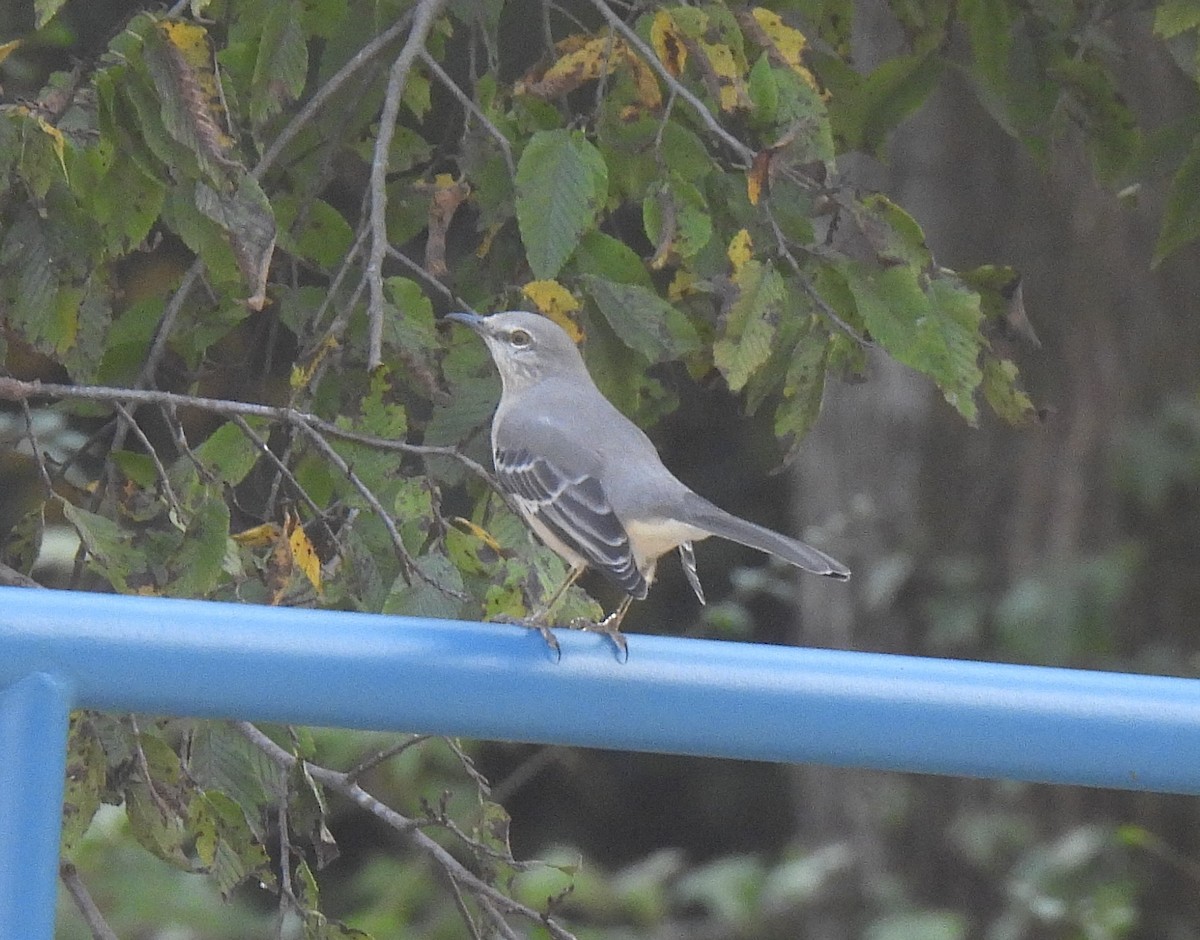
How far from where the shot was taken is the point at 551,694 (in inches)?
66.9

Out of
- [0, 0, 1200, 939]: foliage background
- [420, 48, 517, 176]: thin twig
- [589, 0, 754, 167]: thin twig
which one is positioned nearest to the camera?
[0, 0, 1200, 939]: foliage background

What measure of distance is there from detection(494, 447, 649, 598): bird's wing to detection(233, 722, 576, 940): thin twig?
510 millimetres

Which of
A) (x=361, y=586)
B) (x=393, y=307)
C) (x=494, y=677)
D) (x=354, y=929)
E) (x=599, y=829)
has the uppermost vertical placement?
(x=494, y=677)

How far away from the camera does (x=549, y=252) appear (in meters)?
2.68

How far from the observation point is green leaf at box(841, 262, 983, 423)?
2682mm

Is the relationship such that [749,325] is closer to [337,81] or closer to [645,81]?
[645,81]

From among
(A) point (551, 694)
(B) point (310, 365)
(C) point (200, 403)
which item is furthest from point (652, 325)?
(A) point (551, 694)

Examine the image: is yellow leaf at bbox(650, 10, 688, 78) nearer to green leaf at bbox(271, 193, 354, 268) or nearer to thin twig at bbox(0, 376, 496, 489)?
green leaf at bbox(271, 193, 354, 268)

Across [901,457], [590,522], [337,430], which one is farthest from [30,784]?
[901,457]

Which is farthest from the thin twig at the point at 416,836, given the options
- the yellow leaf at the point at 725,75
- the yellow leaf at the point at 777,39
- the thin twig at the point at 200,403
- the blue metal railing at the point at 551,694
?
the yellow leaf at the point at 777,39

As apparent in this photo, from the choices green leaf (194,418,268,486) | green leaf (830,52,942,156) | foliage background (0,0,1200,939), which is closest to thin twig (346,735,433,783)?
foliage background (0,0,1200,939)

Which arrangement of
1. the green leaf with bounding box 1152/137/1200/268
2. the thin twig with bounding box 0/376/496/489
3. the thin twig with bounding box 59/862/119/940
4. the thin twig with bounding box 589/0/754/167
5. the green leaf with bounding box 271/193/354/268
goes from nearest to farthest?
the thin twig with bounding box 0/376/496/489
the thin twig with bounding box 59/862/119/940
the thin twig with bounding box 589/0/754/167
the green leaf with bounding box 1152/137/1200/268
the green leaf with bounding box 271/193/354/268

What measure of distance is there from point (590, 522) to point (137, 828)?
0.95m

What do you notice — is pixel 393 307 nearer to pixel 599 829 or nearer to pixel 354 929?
pixel 354 929
